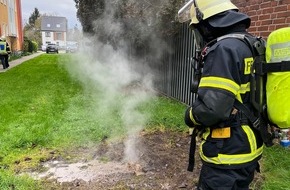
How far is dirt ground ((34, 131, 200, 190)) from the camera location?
3.25 meters

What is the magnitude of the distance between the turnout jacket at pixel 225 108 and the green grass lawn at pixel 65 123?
1.34m

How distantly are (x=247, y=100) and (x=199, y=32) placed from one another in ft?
1.83

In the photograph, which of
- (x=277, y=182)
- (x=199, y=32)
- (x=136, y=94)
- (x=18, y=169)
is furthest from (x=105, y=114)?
(x=199, y=32)

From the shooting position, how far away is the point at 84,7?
877 centimetres

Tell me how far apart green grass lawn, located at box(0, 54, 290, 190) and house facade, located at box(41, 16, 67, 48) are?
6836 centimetres

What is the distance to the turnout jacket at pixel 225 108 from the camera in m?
1.71

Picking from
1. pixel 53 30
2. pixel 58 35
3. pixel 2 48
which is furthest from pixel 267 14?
pixel 58 35

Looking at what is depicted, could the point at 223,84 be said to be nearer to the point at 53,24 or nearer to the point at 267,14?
the point at 267,14

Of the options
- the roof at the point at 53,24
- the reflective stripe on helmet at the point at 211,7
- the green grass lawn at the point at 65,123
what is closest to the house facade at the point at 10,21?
the green grass lawn at the point at 65,123

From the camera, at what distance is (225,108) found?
171 cm

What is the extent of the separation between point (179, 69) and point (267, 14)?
3241mm

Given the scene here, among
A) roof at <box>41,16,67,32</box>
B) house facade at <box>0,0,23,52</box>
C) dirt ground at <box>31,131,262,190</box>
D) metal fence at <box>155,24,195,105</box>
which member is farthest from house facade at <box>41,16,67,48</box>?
dirt ground at <box>31,131,262,190</box>

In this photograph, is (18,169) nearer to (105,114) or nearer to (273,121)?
(105,114)

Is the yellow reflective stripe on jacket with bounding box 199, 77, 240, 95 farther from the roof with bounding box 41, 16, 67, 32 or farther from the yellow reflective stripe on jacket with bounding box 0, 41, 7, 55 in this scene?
the roof with bounding box 41, 16, 67, 32
